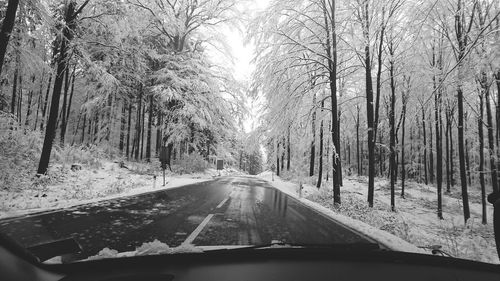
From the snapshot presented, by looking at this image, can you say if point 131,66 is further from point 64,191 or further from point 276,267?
point 276,267

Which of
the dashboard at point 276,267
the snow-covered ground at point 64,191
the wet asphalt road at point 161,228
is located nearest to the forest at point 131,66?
the snow-covered ground at point 64,191

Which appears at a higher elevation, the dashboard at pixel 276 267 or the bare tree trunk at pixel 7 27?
the bare tree trunk at pixel 7 27

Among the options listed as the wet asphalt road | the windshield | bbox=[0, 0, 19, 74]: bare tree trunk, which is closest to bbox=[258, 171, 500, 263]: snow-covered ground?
the windshield

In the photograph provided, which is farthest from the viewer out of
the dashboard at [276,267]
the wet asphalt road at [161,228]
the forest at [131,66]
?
the forest at [131,66]

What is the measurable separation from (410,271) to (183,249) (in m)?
1.92

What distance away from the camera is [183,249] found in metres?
2.56

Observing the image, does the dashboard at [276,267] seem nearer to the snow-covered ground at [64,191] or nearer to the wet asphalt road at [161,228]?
the wet asphalt road at [161,228]

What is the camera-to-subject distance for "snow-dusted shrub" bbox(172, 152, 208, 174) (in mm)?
27625

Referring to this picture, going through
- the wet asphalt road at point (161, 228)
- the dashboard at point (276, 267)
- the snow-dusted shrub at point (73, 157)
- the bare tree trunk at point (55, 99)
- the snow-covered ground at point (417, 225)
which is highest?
the bare tree trunk at point (55, 99)

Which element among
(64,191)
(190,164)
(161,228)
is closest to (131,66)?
(64,191)

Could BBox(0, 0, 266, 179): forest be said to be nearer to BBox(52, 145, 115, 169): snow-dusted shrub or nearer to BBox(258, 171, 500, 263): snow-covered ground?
BBox(52, 145, 115, 169): snow-dusted shrub

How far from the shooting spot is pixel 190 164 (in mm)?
29188

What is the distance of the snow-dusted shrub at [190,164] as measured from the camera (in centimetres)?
2762

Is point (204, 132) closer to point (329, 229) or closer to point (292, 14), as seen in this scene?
point (292, 14)
